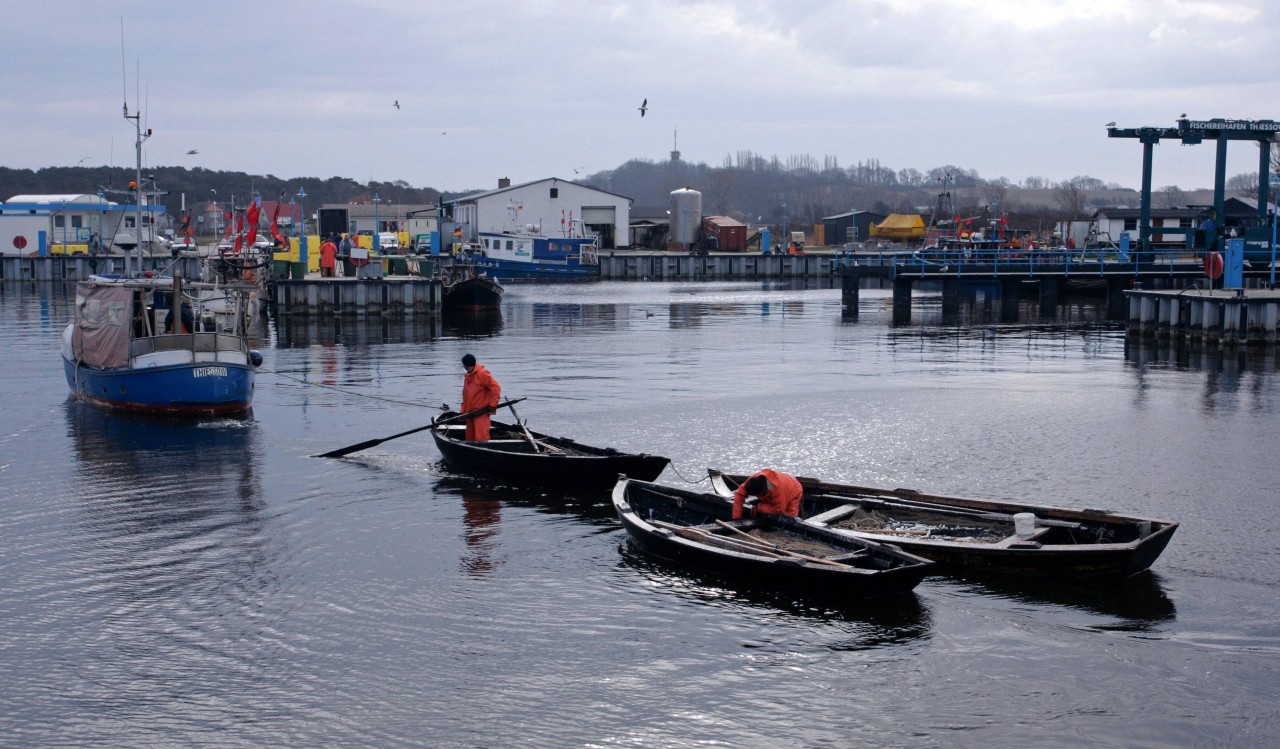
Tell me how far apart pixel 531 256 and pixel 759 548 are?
66278 mm

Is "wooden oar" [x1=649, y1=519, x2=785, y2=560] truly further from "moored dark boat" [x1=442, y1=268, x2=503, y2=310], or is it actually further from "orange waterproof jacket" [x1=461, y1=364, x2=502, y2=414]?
"moored dark boat" [x1=442, y1=268, x2=503, y2=310]

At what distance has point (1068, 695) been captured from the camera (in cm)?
1098

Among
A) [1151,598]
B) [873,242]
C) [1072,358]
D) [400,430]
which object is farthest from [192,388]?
[873,242]

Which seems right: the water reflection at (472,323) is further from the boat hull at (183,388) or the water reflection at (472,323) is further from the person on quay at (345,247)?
Result: the boat hull at (183,388)

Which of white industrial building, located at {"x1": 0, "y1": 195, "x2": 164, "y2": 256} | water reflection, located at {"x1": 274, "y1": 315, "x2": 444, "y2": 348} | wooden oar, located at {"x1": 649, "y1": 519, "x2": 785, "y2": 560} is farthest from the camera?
white industrial building, located at {"x1": 0, "y1": 195, "x2": 164, "y2": 256}

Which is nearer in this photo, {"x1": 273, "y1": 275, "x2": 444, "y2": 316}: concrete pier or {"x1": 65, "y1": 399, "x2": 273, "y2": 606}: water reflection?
{"x1": 65, "y1": 399, "x2": 273, "y2": 606}: water reflection

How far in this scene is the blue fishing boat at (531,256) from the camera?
76750 millimetres

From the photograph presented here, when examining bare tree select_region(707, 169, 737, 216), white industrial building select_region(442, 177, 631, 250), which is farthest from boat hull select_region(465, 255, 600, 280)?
bare tree select_region(707, 169, 737, 216)

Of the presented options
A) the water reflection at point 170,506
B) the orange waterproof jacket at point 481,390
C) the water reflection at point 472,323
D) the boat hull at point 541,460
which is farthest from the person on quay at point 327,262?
the orange waterproof jacket at point 481,390

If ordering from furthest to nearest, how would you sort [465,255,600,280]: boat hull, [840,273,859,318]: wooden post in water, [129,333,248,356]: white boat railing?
[465,255,600,280]: boat hull
[840,273,859,318]: wooden post in water
[129,333,248,356]: white boat railing

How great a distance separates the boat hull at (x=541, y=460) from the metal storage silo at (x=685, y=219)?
278 ft

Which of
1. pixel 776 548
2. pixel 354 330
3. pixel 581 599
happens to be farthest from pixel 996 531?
pixel 354 330

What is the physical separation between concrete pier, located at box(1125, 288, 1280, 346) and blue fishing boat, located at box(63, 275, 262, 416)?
29.6m

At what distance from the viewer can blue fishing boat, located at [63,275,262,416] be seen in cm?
2494
